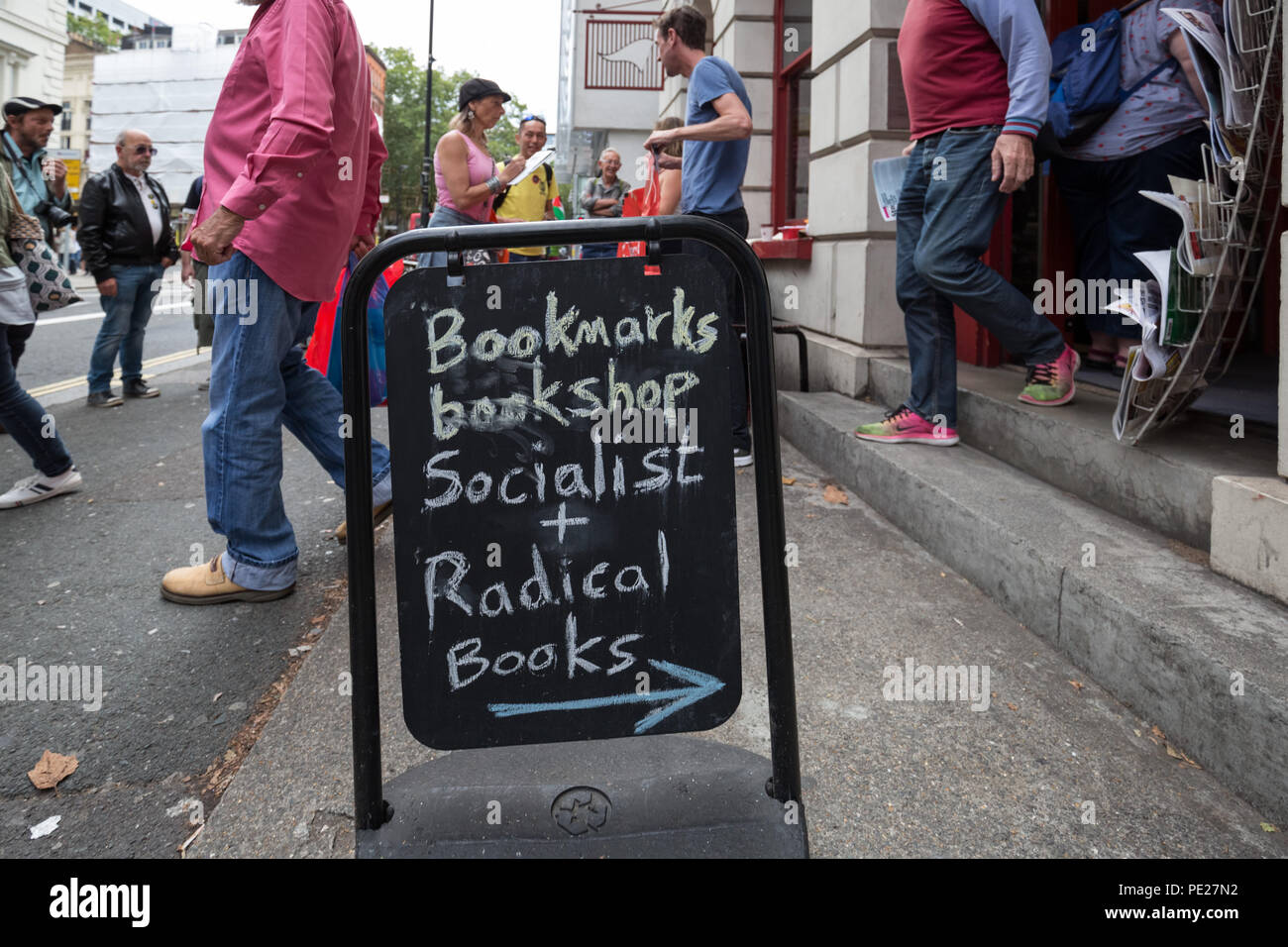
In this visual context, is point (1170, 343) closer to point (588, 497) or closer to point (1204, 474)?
point (1204, 474)

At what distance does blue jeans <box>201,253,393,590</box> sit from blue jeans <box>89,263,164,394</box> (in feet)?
16.2

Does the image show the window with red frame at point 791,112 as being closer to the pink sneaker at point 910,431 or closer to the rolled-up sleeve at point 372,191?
the pink sneaker at point 910,431

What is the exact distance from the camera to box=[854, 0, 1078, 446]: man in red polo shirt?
12.7ft

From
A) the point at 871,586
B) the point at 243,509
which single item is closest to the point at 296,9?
the point at 243,509

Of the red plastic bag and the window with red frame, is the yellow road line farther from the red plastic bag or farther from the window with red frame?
the window with red frame

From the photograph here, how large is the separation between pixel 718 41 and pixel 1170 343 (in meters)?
8.64

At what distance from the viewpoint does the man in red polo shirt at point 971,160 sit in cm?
388

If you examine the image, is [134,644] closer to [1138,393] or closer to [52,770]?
[52,770]

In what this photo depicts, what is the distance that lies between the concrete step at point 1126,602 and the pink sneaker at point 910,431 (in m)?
0.17

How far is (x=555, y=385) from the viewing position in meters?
1.75

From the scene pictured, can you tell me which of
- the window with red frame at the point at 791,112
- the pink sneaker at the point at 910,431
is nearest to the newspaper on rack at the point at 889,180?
the pink sneaker at the point at 910,431

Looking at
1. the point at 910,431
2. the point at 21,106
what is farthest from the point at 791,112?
the point at 21,106

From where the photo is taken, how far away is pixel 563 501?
177 cm

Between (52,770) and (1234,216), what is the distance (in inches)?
140
